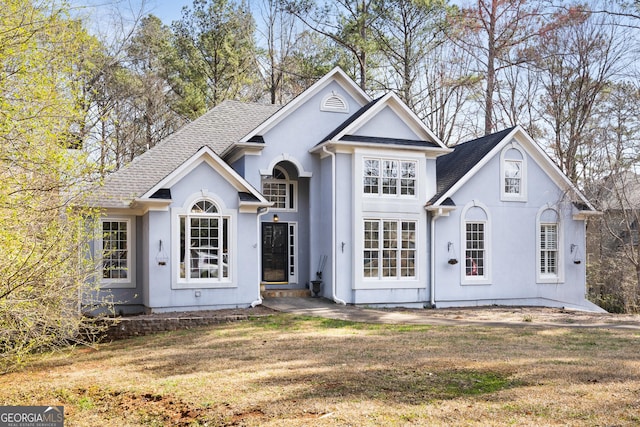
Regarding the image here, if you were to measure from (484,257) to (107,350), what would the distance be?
11.6 meters

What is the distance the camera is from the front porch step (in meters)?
17.6

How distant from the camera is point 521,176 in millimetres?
18984

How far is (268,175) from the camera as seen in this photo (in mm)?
17672

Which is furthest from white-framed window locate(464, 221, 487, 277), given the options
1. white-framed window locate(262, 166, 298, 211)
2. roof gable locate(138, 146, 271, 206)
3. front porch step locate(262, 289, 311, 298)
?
roof gable locate(138, 146, 271, 206)

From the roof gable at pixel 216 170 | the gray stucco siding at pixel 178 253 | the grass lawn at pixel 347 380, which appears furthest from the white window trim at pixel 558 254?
the gray stucco siding at pixel 178 253

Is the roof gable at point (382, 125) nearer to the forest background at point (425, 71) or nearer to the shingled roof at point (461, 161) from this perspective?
the shingled roof at point (461, 161)

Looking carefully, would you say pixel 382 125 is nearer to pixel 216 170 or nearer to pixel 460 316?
pixel 216 170

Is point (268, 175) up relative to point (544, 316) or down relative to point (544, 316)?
up

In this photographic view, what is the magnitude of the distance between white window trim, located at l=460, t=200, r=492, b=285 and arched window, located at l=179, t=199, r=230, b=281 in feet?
23.9

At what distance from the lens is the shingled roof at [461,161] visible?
728 inches

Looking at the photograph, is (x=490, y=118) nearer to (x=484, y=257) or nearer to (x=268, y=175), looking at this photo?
(x=484, y=257)

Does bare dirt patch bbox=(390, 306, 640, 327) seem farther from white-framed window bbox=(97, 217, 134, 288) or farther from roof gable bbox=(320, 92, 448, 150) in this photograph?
white-framed window bbox=(97, 217, 134, 288)

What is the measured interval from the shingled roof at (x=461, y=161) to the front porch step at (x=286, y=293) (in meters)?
4.64

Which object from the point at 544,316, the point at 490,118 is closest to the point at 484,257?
the point at 544,316
